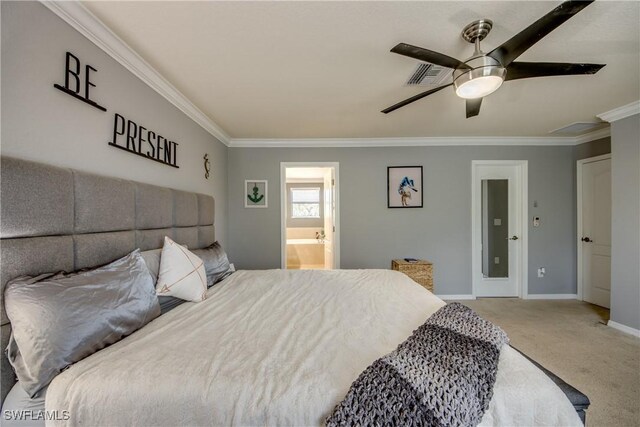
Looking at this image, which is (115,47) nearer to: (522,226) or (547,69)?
(547,69)

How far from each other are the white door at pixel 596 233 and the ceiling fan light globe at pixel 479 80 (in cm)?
332

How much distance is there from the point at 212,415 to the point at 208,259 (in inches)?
60.6

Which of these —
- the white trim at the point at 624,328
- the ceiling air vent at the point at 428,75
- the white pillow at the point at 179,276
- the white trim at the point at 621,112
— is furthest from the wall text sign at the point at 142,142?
the white trim at the point at 624,328

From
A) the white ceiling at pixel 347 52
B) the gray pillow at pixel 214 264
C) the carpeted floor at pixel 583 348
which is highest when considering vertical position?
the white ceiling at pixel 347 52

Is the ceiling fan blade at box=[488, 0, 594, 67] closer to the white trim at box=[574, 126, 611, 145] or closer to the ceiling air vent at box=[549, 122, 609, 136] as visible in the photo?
the ceiling air vent at box=[549, 122, 609, 136]

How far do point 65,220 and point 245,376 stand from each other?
3.63 ft

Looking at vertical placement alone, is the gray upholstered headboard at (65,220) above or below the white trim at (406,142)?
below

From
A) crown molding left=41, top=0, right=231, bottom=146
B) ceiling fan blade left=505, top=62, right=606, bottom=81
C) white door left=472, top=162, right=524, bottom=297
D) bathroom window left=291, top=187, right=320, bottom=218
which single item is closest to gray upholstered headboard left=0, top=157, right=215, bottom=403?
crown molding left=41, top=0, right=231, bottom=146

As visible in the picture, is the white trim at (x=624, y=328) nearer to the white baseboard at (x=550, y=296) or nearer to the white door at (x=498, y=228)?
the white baseboard at (x=550, y=296)

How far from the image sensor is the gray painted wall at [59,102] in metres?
1.07

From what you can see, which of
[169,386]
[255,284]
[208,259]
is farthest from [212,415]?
[208,259]

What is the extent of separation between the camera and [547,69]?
142 cm

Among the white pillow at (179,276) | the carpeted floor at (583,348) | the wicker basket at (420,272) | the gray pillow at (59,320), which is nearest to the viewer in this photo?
the gray pillow at (59,320)

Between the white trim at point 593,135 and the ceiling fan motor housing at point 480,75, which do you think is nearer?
the ceiling fan motor housing at point 480,75
